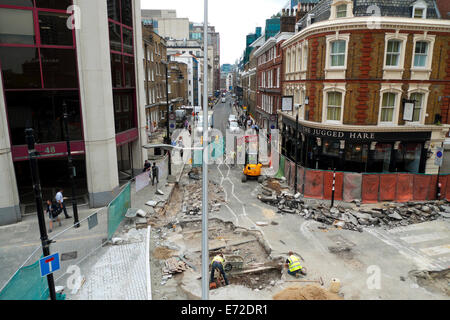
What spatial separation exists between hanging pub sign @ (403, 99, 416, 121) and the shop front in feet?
4.21

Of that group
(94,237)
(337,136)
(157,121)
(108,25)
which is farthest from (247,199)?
(157,121)

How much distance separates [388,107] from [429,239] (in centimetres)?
1105

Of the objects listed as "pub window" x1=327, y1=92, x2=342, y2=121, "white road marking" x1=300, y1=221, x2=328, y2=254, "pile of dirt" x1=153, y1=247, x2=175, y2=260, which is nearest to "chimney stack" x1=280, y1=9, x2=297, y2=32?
"pub window" x1=327, y1=92, x2=342, y2=121

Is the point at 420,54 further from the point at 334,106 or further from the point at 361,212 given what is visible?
the point at 361,212

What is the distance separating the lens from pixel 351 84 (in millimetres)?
22875

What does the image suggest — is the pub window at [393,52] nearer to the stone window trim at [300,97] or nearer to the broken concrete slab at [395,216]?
the stone window trim at [300,97]

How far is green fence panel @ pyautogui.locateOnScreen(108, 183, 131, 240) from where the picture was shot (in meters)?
14.5

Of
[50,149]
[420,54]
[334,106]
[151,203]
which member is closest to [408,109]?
[420,54]

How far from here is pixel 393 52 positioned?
73.8 ft

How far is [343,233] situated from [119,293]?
10.9 meters

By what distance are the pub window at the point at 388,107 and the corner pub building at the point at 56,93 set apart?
1867 cm

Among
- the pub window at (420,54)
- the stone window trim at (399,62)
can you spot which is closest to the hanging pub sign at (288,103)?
the stone window trim at (399,62)

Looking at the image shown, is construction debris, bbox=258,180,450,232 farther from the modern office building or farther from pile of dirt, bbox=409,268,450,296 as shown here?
the modern office building

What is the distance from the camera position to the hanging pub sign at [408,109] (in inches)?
876
